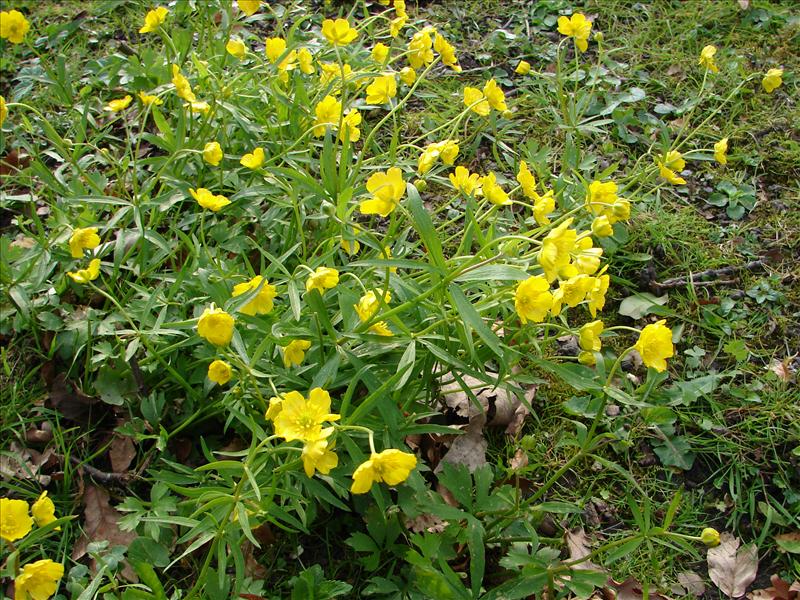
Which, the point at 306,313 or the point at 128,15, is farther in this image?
the point at 128,15

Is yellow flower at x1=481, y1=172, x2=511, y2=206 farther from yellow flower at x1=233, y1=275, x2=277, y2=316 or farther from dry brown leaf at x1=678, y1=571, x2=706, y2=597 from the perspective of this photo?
dry brown leaf at x1=678, y1=571, x2=706, y2=597

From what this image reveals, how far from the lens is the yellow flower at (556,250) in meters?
1.58

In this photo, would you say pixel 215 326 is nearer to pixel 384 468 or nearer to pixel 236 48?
pixel 384 468

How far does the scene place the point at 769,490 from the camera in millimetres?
2199

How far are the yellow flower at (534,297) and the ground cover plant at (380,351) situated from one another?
0.05 feet

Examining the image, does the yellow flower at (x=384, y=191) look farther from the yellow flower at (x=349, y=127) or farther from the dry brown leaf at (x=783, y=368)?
the dry brown leaf at (x=783, y=368)

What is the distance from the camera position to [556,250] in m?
1.60

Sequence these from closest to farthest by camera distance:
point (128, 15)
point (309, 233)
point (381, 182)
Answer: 1. point (381, 182)
2. point (309, 233)
3. point (128, 15)

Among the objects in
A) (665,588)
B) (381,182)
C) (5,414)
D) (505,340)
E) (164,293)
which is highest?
(381,182)

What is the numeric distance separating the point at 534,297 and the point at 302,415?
56 centimetres

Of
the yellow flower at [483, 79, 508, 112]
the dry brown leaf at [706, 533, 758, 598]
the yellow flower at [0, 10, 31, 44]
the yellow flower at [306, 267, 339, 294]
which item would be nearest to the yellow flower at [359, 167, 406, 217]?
the yellow flower at [306, 267, 339, 294]

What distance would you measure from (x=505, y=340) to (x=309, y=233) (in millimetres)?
939

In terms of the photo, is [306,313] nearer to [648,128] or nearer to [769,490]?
[769,490]

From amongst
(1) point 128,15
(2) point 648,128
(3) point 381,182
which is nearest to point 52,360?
(3) point 381,182
